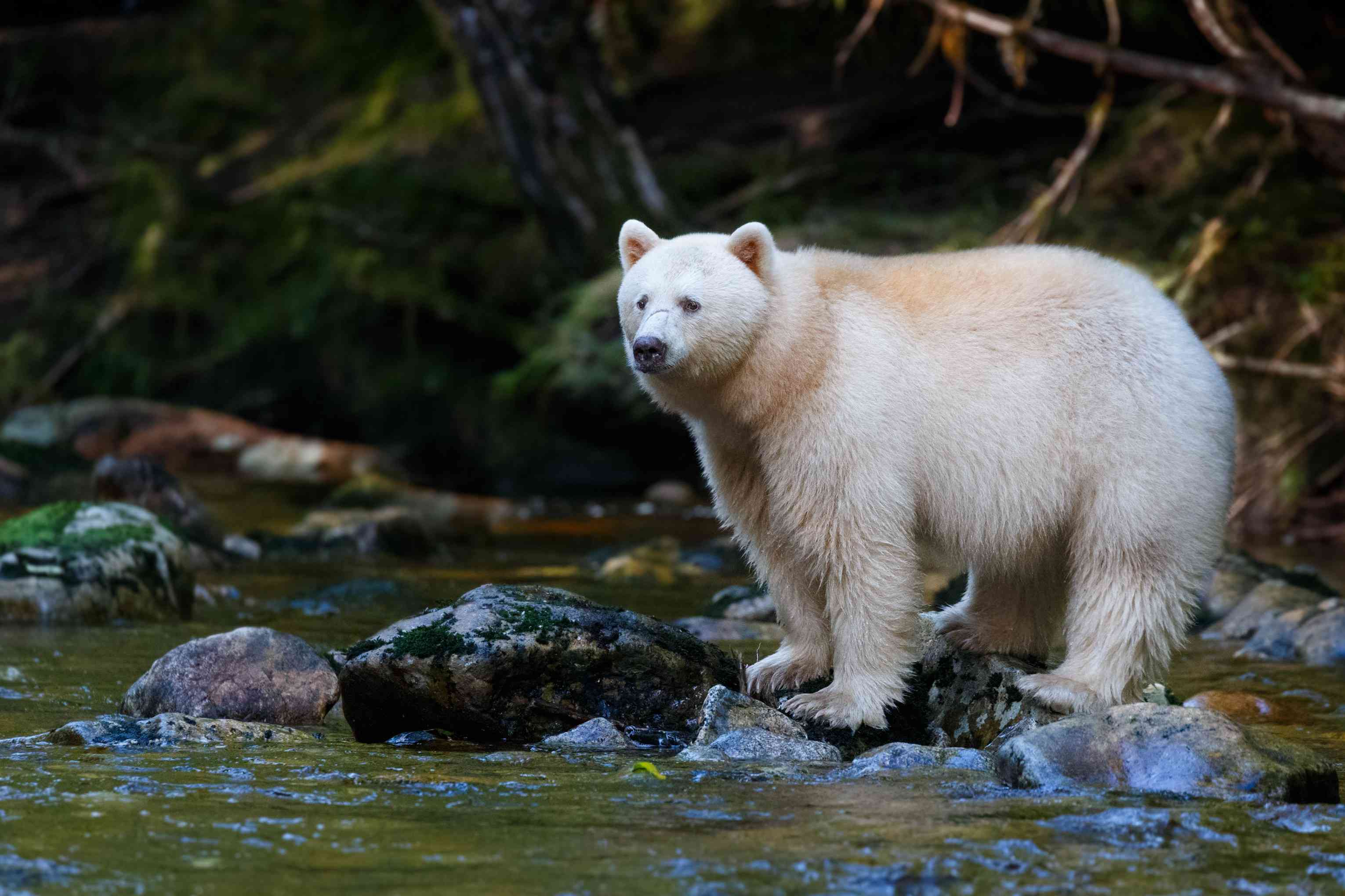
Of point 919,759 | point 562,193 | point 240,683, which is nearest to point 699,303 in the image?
point 919,759

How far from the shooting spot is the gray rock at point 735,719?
5355 millimetres

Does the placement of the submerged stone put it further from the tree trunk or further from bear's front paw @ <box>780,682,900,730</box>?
the tree trunk

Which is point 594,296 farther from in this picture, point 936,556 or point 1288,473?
point 936,556

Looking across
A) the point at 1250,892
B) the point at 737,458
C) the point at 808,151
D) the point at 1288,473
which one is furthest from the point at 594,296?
the point at 1250,892

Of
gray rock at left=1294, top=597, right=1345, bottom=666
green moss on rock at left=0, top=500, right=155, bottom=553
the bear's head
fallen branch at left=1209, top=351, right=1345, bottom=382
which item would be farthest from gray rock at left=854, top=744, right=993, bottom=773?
fallen branch at left=1209, top=351, right=1345, bottom=382

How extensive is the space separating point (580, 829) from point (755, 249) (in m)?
2.41

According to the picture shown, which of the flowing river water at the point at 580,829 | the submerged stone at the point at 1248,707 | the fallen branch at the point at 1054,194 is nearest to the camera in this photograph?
the flowing river water at the point at 580,829

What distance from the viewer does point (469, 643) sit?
222 inches

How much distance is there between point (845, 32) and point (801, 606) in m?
11.9

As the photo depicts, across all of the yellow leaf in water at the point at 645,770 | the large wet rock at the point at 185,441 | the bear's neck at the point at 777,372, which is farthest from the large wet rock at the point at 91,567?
the large wet rock at the point at 185,441

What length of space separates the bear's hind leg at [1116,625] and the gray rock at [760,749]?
2.80ft

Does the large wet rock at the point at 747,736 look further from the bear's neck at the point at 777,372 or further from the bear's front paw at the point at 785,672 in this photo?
the bear's neck at the point at 777,372

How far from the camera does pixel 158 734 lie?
524 centimetres

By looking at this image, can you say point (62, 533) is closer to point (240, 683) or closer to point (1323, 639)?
point (240, 683)
